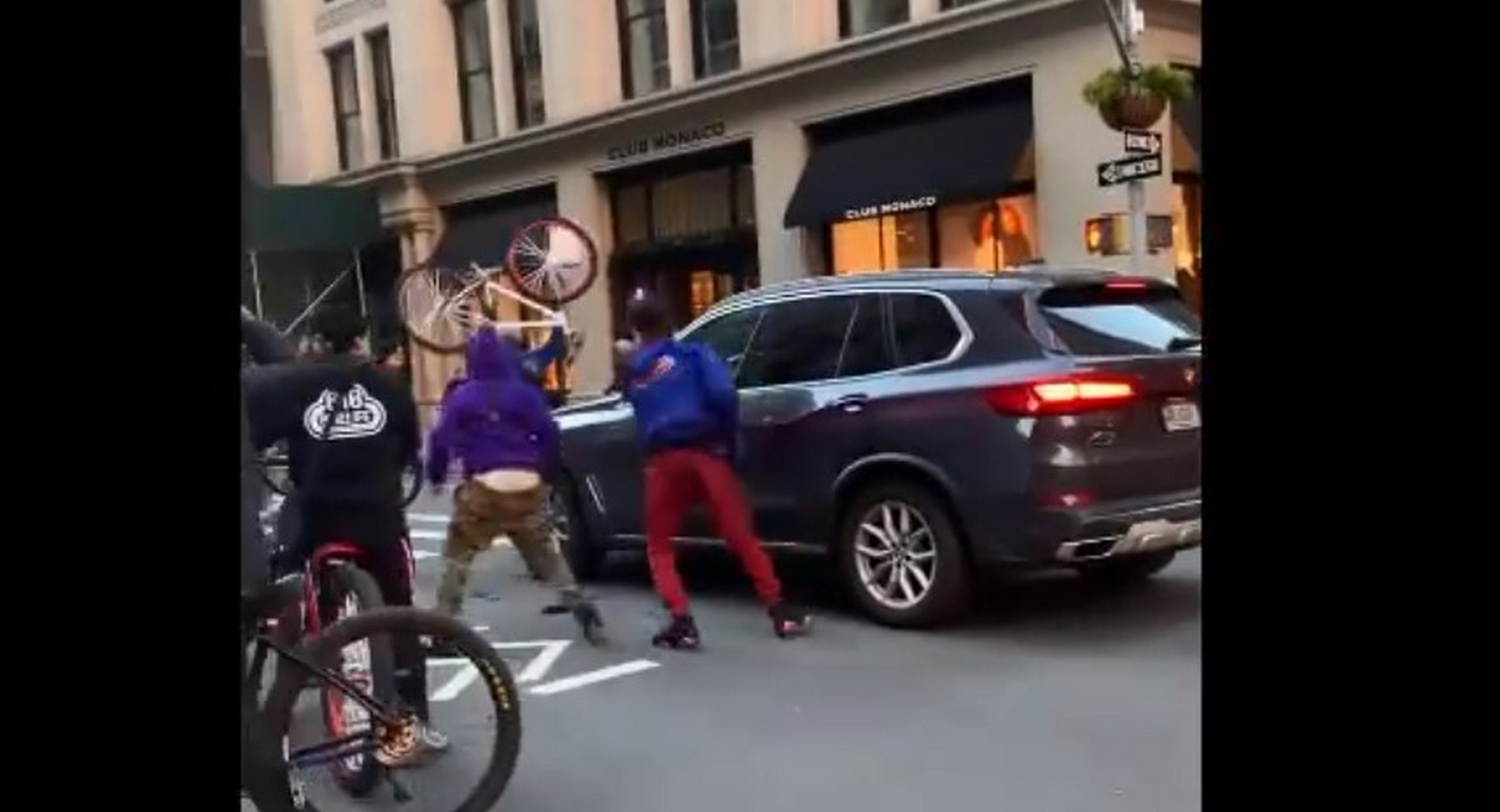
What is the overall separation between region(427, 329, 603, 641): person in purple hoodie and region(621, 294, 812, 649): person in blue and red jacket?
1.36 ft

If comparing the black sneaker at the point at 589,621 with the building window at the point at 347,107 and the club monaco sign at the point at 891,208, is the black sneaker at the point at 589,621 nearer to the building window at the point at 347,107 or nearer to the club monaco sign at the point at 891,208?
the club monaco sign at the point at 891,208

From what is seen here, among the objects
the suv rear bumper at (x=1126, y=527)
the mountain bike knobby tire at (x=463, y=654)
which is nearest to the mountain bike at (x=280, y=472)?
the mountain bike knobby tire at (x=463, y=654)

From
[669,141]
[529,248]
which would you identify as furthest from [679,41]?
[529,248]

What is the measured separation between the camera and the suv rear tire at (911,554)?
16.3ft

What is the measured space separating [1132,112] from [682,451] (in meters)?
2.01

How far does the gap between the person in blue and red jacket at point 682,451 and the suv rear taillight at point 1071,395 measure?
41.5 inches

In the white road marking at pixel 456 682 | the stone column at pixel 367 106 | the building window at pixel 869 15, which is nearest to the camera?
the white road marking at pixel 456 682
